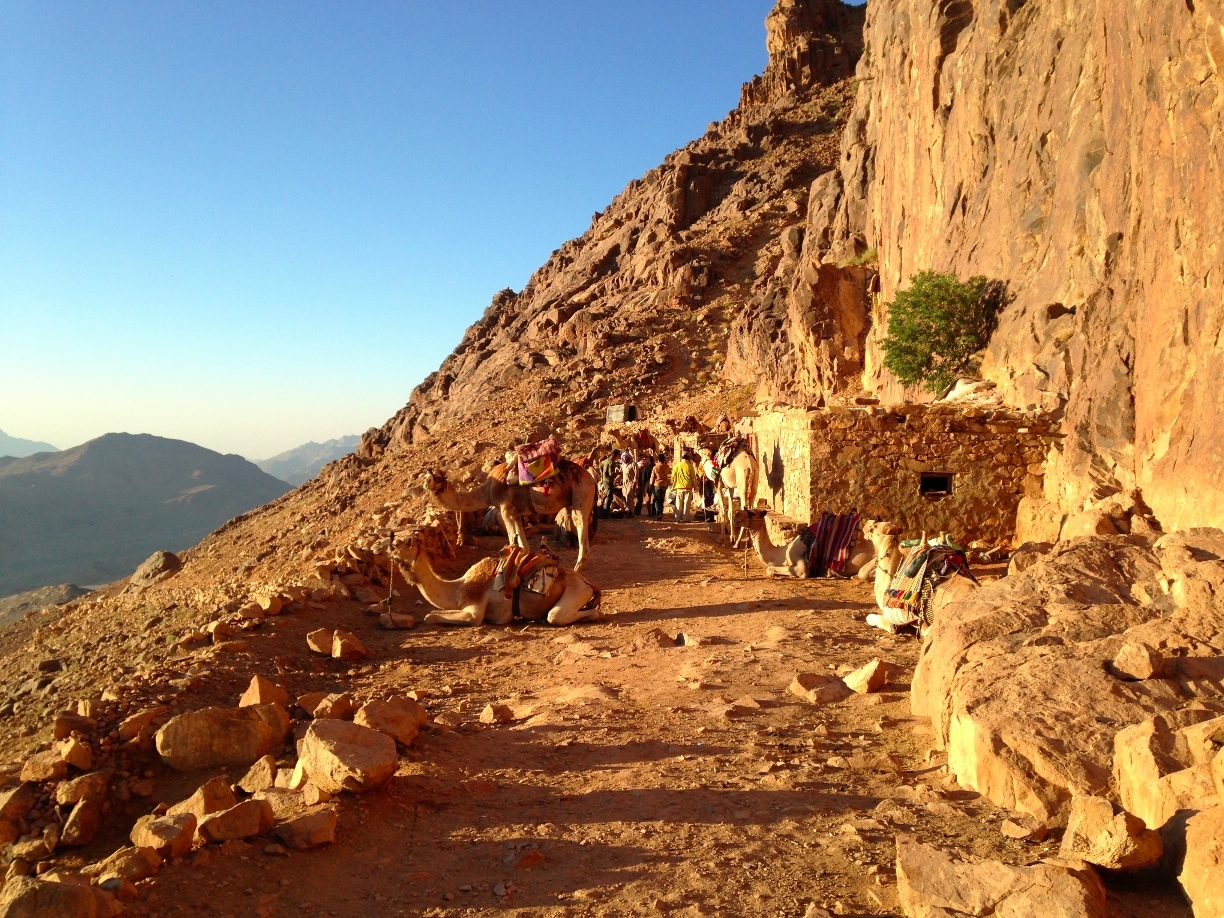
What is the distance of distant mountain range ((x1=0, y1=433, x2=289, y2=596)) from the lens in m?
75.2

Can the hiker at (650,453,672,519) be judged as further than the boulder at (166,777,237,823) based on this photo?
Yes

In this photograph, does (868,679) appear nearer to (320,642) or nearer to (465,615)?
(465,615)

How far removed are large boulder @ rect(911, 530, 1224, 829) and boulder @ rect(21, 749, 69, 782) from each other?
5724 mm

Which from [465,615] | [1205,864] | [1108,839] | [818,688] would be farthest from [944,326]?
[1205,864]

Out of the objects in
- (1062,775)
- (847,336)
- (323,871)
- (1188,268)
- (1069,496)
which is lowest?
(323,871)

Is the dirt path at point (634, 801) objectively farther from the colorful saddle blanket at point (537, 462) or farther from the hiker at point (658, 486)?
the hiker at point (658, 486)

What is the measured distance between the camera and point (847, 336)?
33.7 m

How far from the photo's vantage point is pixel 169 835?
390cm

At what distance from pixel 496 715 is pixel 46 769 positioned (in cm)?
302

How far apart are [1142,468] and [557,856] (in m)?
9.46

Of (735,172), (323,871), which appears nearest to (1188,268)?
(323,871)

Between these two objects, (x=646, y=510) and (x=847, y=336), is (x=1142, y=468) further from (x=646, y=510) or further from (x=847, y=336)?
(x=847, y=336)

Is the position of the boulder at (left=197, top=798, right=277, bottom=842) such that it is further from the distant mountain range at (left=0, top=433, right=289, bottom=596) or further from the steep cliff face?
the distant mountain range at (left=0, top=433, right=289, bottom=596)

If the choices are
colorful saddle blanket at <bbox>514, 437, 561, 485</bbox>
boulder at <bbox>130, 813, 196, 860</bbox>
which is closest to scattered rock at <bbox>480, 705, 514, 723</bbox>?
boulder at <bbox>130, 813, 196, 860</bbox>
